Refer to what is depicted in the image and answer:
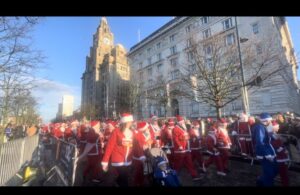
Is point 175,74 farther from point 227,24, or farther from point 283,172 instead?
point 283,172

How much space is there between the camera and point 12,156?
6.08m

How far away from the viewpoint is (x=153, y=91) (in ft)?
113

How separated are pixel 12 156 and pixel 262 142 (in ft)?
23.0

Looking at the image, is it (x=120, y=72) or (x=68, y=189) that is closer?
(x=68, y=189)

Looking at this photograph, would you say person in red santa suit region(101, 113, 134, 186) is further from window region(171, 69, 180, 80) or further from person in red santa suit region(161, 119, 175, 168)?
window region(171, 69, 180, 80)

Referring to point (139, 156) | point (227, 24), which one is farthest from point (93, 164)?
point (227, 24)

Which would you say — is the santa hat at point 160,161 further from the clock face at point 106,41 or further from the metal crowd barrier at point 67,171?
the clock face at point 106,41

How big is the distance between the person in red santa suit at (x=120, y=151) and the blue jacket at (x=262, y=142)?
3134mm

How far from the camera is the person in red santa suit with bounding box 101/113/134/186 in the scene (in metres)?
4.54

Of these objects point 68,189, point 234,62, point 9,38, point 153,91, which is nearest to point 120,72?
point 153,91

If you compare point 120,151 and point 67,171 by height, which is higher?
point 120,151

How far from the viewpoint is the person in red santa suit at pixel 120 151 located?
454 centimetres
